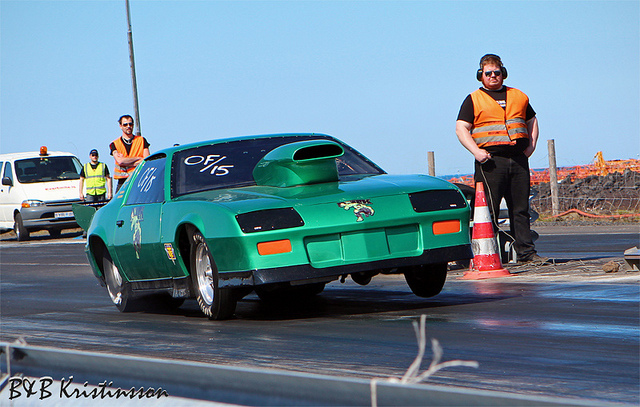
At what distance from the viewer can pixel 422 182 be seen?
6.92 meters

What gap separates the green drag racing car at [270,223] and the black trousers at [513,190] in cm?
206

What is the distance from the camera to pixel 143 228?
7605 millimetres

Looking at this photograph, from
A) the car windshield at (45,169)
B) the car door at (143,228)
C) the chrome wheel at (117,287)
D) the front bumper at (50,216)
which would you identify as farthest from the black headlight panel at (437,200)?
the car windshield at (45,169)

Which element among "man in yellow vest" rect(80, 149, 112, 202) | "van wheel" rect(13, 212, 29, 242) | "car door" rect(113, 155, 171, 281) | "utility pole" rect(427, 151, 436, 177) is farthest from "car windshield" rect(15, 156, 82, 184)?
"car door" rect(113, 155, 171, 281)

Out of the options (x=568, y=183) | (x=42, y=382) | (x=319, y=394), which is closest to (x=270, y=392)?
(x=319, y=394)

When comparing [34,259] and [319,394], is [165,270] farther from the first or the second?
[34,259]

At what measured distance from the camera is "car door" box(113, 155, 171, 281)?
24.3 ft

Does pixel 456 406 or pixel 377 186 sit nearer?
pixel 456 406

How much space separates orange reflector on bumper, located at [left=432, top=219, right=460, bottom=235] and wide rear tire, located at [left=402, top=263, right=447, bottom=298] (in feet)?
1.72

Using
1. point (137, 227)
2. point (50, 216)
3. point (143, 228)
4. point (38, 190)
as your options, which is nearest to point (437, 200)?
point (143, 228)

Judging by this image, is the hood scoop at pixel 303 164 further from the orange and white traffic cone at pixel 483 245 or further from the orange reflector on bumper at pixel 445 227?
the orange and white traffic cone at pixel 483 245

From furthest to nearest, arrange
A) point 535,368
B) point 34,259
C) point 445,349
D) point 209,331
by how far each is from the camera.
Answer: point 34,259
point 209,331
point 445,349
point 535,368

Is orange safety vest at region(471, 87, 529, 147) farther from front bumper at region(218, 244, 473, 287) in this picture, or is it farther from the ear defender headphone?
front bumper at region(218, 244, 473, 287)

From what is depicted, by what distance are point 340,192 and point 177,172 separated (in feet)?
5.14
